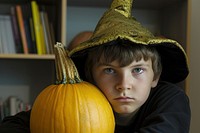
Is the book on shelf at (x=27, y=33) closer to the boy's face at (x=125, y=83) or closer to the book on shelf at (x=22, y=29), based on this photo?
the book on shelf at (x=22, y=29)

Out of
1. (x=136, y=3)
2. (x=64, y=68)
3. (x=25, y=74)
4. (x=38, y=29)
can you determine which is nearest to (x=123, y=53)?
(x=64, y=68)

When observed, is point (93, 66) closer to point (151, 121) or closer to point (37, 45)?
point (151, 121)

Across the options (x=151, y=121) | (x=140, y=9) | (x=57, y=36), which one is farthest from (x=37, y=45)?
(x=151, y=121)

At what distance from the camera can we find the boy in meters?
0.82

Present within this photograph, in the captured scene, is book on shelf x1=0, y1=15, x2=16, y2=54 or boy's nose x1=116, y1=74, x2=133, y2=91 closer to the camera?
boy's nose x1=116, y1=74, x2=133, y2=91

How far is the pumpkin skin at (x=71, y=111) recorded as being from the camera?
764mm

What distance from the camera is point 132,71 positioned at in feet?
2.89

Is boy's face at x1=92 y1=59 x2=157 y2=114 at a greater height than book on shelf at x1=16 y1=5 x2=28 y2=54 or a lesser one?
lesser

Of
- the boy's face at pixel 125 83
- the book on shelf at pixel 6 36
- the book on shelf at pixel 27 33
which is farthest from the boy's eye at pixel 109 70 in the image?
the book on shelf at pixel 6 36

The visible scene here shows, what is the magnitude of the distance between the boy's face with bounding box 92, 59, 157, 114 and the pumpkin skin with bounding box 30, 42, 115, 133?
0.18ft

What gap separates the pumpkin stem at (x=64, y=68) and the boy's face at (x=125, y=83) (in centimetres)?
10

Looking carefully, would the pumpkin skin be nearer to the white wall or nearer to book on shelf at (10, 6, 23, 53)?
book on shelf at (10, 6, 23, 53)

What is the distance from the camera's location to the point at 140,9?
2080 mm

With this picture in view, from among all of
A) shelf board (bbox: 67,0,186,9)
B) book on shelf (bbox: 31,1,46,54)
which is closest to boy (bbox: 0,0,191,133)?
book on shelf (bbox: 31,1,46,54)
